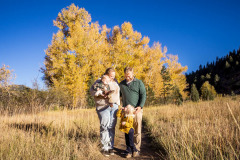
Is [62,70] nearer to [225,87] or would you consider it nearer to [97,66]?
[97,66]

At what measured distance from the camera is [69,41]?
12898 mm

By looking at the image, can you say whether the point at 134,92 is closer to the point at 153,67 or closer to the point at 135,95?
the point at 135,95

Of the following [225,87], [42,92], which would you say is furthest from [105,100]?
[225,87]

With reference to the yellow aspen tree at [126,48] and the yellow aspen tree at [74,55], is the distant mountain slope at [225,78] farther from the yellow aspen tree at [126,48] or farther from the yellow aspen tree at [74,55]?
the yellow aspen tree at [74,55]

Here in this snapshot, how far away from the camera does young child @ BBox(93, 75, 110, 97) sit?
2.98m

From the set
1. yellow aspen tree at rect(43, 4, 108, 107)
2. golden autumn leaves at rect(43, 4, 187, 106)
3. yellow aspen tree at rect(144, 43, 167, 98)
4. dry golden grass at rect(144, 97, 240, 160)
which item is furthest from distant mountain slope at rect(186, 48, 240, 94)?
dry golden grass at rect(144, 97, 240, 160)

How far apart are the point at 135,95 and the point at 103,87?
0.78 metres

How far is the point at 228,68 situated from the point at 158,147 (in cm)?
10833

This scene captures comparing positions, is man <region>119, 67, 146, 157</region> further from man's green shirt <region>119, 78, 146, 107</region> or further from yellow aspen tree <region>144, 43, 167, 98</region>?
yellow aspen tree <region>144, 43, 167, 98</region>

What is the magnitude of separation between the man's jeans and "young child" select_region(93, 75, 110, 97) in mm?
399

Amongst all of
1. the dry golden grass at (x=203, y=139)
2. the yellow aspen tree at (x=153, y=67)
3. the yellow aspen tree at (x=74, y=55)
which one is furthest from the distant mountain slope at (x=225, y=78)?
the dry golden grass at (x=203, y=139)

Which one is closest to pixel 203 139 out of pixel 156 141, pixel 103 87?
pixel 156 141

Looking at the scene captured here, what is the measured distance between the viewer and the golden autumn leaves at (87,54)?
12758mm

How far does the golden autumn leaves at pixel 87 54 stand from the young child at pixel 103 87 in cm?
800
